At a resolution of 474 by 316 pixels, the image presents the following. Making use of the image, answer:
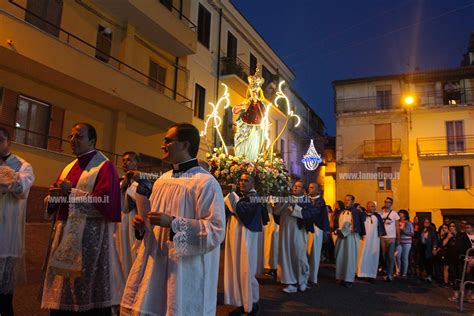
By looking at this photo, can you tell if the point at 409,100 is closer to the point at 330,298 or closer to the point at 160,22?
the point at 160,22

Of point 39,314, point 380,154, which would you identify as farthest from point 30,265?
point 380,154

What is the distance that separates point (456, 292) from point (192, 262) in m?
7.21

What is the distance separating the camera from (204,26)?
17.7m

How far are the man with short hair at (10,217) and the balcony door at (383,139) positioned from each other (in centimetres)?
2572

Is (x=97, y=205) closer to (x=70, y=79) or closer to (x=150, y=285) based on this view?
(x=150, y=285)

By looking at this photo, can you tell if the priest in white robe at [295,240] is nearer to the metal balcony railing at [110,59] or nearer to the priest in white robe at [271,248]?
the priest in white robe at [271,248]

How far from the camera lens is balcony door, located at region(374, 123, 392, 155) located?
26.9 metres

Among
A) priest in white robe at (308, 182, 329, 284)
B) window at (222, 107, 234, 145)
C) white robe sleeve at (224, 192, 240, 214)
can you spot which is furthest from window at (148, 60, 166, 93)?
white robe sleeve at (224, 192, 240, 214)

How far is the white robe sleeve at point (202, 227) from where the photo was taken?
2701 millimetres

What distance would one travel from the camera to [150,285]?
2.79 meters

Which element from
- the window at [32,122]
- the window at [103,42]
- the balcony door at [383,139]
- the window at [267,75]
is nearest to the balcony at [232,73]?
the window at [267,75]

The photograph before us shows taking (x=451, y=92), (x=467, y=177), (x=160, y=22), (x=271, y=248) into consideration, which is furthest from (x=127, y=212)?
(x=451, y=92)

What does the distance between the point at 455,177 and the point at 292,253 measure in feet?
70.8

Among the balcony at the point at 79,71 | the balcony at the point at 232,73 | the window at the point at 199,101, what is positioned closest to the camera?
the balcony at the point at 79,71
